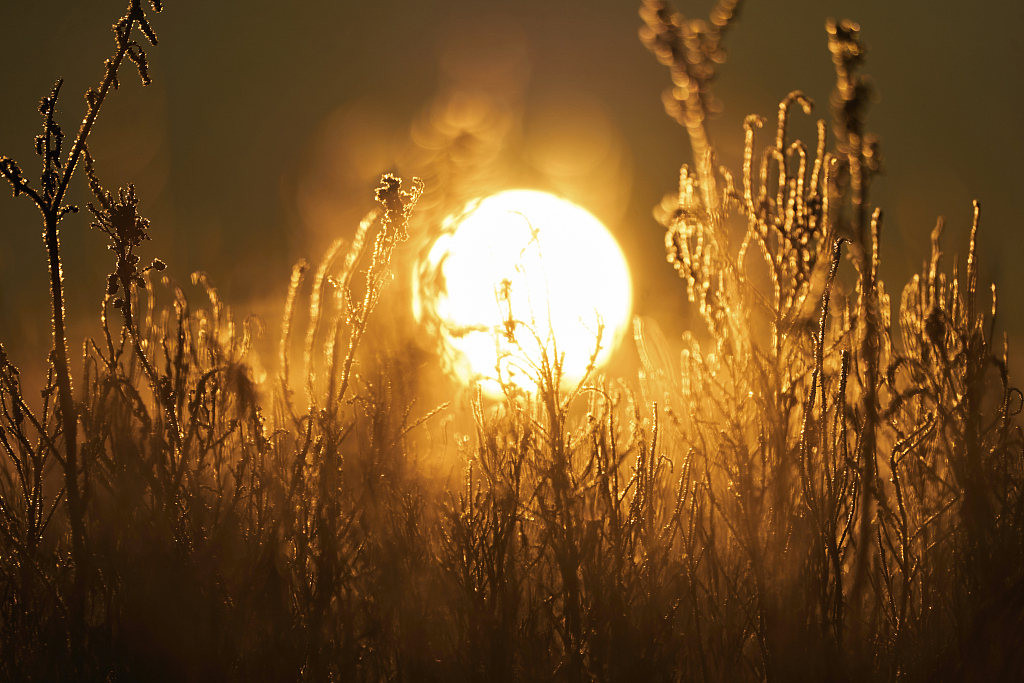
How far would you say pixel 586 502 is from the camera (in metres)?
3.23

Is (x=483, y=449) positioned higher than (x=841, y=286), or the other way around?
(x=841, y=286)

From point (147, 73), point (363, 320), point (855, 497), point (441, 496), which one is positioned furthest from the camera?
point (441, 496)

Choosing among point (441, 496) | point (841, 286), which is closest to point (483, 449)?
point (441, 496)

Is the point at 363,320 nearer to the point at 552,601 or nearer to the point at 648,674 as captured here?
the point at 552,601

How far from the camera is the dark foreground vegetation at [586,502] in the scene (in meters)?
2.94

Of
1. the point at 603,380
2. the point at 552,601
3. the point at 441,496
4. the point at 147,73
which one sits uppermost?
the point at 147,73

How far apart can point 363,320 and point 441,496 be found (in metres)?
1.06

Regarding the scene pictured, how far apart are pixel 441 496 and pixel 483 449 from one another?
1.51 feet

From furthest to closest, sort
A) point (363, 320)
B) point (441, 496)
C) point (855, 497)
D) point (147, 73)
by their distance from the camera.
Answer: point (441, 496) < point (363, 320) < point (147, 73) < point (855, 497)

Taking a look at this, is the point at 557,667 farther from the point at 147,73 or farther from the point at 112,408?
the point at 147,73

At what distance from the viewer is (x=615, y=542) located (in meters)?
3.07

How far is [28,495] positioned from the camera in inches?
130

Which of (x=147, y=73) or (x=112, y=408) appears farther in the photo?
(x=112, y=408)

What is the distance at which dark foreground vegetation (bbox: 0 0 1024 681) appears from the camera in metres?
Result: 2.94
